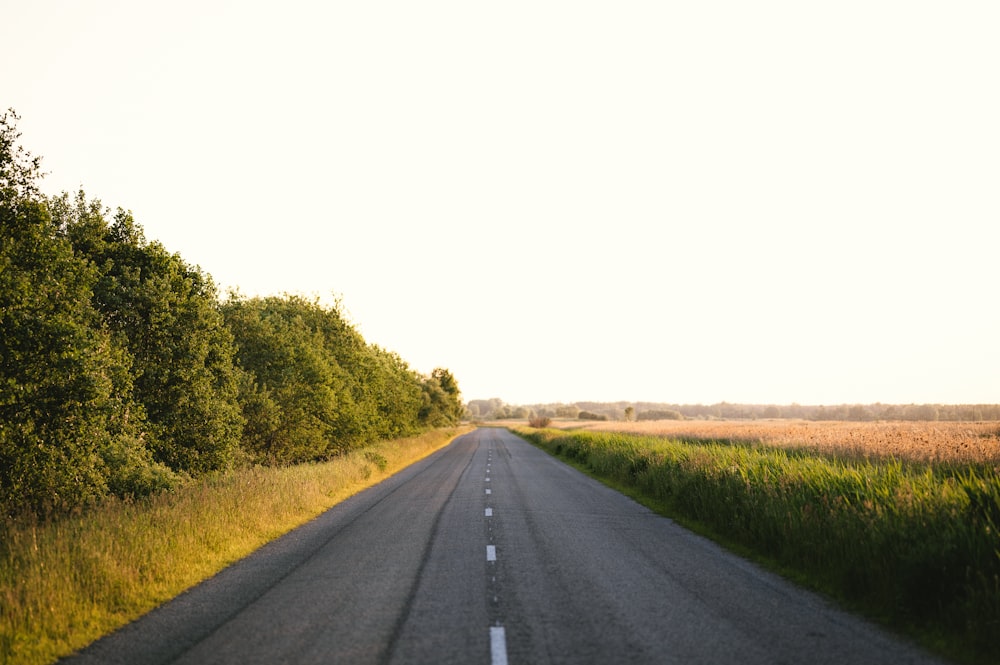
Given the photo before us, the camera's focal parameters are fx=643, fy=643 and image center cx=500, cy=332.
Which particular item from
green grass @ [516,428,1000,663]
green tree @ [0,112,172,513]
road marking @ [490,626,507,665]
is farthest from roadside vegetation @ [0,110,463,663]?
green grass @ [516,428,1000,663]

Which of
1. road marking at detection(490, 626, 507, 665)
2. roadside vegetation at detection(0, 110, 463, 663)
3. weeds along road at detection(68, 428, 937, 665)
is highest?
roadside vegetation at detection(0, 110, 463, 663)

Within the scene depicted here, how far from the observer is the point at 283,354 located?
91.9ft

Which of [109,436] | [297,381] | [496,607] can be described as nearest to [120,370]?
[109,436]

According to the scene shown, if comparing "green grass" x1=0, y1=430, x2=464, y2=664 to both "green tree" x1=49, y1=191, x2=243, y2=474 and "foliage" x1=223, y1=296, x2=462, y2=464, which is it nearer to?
"green tree" x1=49, y1=191, x2=243, y2=474

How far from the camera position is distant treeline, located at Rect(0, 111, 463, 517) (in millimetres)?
10945

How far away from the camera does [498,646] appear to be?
6.20 meters

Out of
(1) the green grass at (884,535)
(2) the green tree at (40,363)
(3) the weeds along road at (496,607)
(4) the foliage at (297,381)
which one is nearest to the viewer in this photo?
(3) the weeds along road at (496,607)

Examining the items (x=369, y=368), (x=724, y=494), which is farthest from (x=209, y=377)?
(x=369, y=368)

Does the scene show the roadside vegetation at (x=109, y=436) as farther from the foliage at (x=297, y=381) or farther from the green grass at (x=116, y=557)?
the foliage at (x=297, y=381)

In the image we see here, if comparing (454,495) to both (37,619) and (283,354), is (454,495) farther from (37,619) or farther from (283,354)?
(37,619)

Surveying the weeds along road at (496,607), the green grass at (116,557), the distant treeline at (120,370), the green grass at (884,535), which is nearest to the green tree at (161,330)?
the distant treeline at (120,370)

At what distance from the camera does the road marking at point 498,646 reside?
580cm

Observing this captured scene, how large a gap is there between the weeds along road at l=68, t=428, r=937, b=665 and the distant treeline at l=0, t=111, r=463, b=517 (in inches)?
177

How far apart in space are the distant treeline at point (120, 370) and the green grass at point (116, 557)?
129 centimetres
